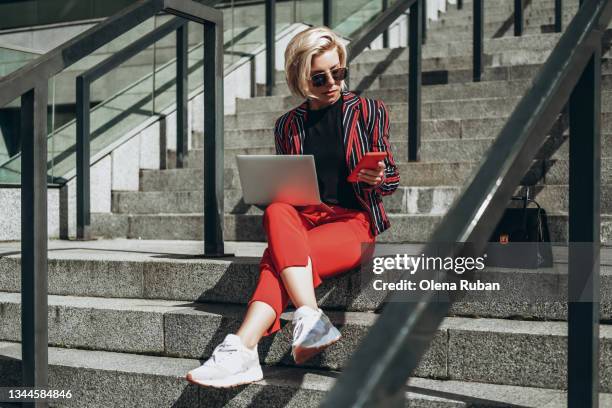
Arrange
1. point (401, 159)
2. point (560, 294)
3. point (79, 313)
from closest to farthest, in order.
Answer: point (560, 294)
point (79, 313)
point (401, 159)

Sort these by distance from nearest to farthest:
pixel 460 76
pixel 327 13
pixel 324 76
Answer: pixel 324 76 < pixel 460 76 < pixel 327 13

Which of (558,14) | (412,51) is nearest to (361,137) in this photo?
(412,51)

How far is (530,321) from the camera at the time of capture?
9.57 ft

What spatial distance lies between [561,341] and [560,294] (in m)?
0.26

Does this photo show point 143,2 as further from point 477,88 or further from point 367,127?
point 477,88

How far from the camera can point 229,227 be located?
5.04m

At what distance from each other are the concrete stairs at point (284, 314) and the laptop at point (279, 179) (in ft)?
1.13

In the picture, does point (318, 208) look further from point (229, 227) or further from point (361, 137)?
point (229, 227)

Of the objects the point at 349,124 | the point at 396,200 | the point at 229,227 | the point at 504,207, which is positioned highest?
the point at 349,124

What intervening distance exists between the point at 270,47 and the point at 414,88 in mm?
2262

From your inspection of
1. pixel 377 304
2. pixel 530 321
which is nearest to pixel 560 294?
pixel 530 321

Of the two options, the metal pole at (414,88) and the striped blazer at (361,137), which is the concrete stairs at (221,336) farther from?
the metal pole at (414,88)

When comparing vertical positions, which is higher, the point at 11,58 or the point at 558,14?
the point at 558,14

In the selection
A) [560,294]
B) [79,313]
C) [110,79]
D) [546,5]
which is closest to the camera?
[560,294]
